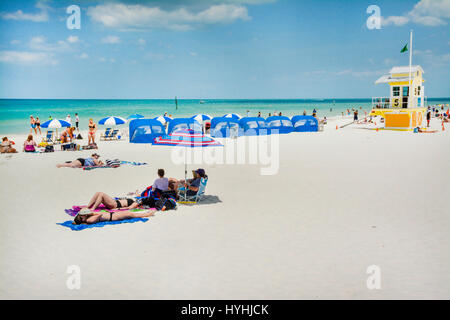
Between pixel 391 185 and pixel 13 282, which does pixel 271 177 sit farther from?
pixel 13 282

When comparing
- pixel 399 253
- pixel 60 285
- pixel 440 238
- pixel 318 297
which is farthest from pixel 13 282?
pixel 440 238

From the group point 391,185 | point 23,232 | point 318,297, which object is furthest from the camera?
point 391,185

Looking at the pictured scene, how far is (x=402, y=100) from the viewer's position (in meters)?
30.0

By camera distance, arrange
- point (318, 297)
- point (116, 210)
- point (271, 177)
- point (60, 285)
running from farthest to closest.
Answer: point (271, 177), point (116, 210), point (60, 285), point (318, 297)

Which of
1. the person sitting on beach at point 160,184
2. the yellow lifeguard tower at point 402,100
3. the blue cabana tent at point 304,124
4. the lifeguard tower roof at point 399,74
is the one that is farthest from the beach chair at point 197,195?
the lifeguard tower roof at point 399,74

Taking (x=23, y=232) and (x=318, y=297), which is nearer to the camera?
(x=318, y=297)

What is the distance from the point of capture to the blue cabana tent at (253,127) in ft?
89.7

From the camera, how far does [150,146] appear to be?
2084 cm

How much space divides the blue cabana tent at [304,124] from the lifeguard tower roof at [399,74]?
620 cm

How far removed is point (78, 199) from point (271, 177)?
5899 mm

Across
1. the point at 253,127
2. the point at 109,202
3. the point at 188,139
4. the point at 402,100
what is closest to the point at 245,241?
the point at 188,139

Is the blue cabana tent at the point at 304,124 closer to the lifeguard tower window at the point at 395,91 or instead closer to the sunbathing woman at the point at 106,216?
the lifeguard tower window at the point at 395,91

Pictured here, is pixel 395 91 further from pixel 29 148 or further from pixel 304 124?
pixel 29 148

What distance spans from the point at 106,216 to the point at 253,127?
68.7ft
